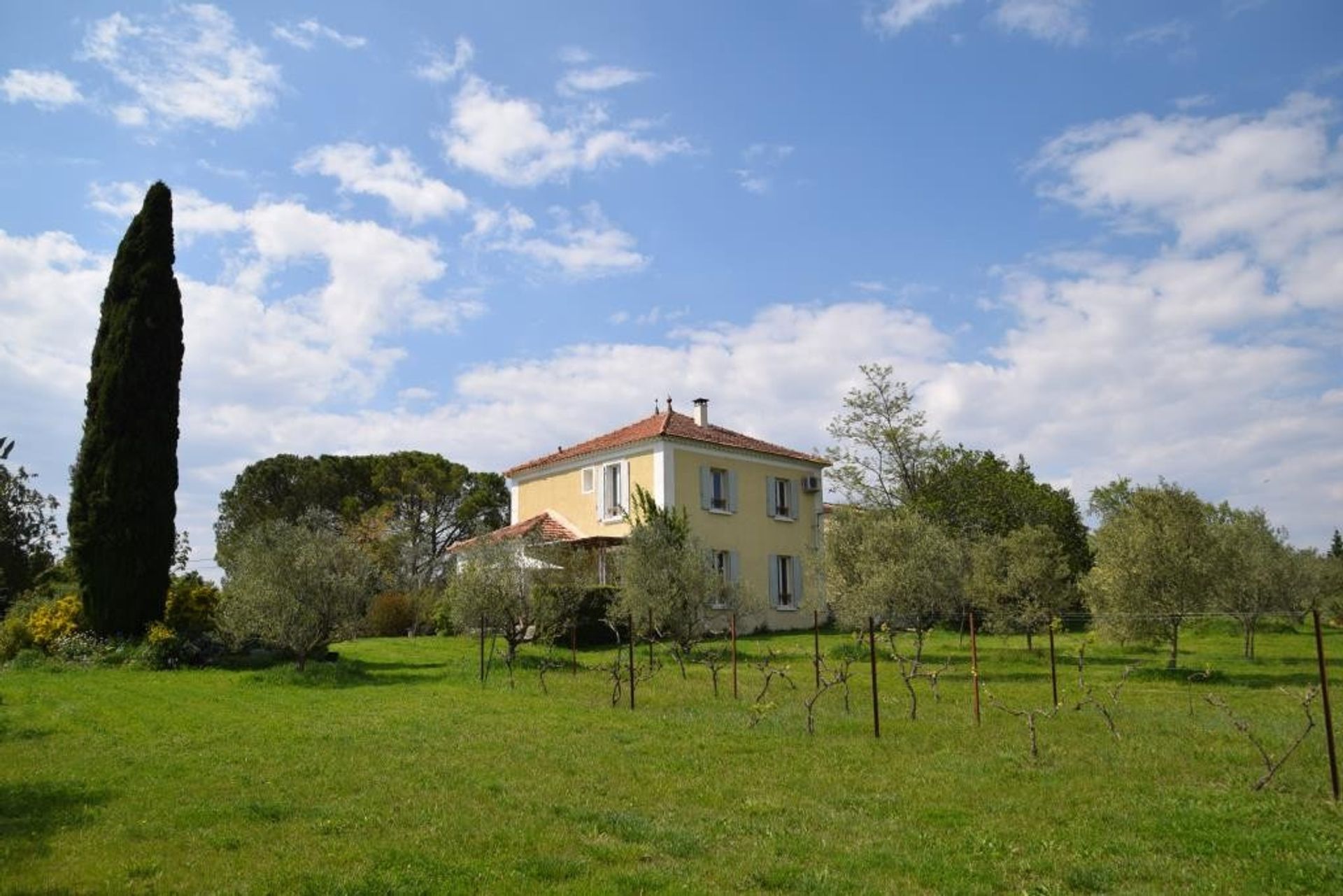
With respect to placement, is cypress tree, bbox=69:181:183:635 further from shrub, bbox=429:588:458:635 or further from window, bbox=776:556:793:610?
window, bbox=776:556:793:610

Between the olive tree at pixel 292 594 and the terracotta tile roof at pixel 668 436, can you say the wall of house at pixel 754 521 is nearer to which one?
the terracotta tile roof at pixel 668 436

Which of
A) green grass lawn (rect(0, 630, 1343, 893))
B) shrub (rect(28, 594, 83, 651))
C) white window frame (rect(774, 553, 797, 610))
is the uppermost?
white window frame (rect(774, 553, 797, 610))

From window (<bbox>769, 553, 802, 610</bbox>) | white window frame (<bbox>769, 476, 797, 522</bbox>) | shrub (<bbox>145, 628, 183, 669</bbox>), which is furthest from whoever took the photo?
white window frame (<bbox>769, 476, 797, 522</bbox>)

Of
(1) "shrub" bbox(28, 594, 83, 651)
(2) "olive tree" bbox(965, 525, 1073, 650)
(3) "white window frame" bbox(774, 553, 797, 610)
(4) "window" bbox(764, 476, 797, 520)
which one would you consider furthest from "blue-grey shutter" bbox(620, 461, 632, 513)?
(1) "shrub" bbox(28, 594, 83, 651)

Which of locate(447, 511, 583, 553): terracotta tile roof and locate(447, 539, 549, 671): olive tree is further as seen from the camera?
locate(447, 511, 583, 553): terracotta tile roof

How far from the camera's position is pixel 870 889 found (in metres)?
6.17

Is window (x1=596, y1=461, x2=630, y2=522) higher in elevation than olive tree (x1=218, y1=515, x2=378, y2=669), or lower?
higher

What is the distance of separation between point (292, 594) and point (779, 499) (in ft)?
69.7

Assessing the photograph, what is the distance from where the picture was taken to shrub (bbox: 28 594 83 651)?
2108cm

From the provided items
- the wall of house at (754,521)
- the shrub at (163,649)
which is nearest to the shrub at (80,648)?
the shrub at (163,649)

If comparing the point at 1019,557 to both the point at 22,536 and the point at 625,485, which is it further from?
the point at 22,536

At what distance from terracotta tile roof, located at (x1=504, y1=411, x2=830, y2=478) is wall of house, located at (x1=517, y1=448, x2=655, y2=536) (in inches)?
19.0

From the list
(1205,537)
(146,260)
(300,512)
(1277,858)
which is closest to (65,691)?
(146,260)

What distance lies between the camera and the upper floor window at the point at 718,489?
3459 cm
